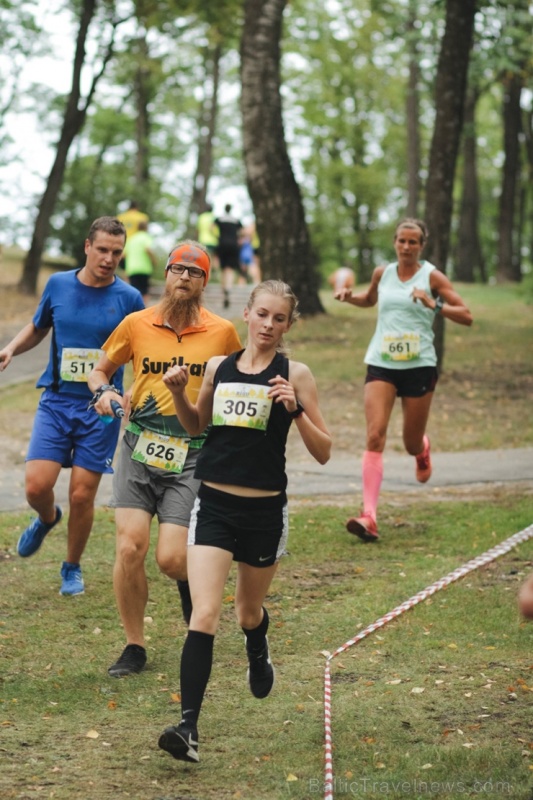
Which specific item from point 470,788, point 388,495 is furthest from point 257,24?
point 470,788

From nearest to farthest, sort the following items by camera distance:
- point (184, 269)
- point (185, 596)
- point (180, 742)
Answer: point (180, 742)
point (184, 269)
point (185, 596)

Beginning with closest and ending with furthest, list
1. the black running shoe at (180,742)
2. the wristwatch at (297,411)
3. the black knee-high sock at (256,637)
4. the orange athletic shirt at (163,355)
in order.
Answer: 1. the black running shoe at (180,742)
2. the wristwatch at (297,411)
3. the black knee-high sock at (256,637)
4. the orange athletic shirt at (163,355)

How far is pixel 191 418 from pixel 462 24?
1251 cm

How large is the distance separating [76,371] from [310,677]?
2.36 m

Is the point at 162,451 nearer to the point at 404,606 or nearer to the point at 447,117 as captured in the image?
the point at 404,606

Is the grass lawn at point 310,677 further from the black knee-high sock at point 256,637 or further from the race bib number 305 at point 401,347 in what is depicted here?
the race bib number 305 at point 401,347

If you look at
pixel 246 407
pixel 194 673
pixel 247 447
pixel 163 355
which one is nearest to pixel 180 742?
pixel 194 673

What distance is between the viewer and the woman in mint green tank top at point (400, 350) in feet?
29.9

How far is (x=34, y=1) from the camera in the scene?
90.8 ft

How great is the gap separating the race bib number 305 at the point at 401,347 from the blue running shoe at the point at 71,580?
285 cm

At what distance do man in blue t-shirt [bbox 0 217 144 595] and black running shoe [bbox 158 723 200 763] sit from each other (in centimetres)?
282

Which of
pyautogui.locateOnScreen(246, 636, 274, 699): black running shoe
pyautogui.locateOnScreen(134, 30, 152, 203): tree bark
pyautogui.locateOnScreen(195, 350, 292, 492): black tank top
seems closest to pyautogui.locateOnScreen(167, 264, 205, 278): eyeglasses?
pyautogui.locateOnScreen(195, 350, 292, 492): black tank top

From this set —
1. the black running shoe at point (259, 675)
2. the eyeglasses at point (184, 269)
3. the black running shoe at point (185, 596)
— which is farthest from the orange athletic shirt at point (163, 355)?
the black running shoe at point (259, 675)

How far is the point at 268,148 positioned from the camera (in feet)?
61.1
